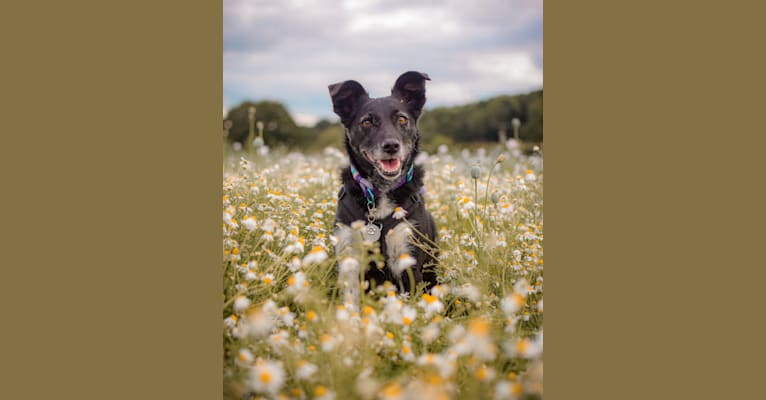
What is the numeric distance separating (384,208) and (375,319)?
52.5 inches

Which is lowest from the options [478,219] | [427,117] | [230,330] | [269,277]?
[230,330]

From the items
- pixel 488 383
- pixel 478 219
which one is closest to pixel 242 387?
pixel 488 383

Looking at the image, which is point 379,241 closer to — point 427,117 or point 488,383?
point 488,383

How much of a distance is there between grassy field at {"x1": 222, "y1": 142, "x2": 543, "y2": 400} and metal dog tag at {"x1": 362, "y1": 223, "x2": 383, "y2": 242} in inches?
12.8

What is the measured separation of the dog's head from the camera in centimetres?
412

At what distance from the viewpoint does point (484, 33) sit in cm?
384

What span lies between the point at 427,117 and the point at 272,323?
3.12 metres

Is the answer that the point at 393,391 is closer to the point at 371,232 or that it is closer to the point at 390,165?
the point at 371,232

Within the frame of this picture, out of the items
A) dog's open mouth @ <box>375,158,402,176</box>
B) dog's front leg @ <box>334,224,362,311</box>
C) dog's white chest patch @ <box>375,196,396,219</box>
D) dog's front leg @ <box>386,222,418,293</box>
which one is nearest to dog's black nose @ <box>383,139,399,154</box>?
dog's open mouth @ <box>375,158,402,176</box>

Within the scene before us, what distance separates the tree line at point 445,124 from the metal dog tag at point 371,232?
43.0 inches

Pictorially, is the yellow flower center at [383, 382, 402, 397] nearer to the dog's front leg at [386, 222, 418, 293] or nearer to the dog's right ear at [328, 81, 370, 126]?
the dog's front leg at [386, 222, 418, 293]

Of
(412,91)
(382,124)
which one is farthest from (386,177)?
(412,91)

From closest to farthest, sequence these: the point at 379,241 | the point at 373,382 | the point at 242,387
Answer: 1. the point at 373,382
2. the point at 242,387
3. the point at 379,241

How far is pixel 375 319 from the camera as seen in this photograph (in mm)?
3104
